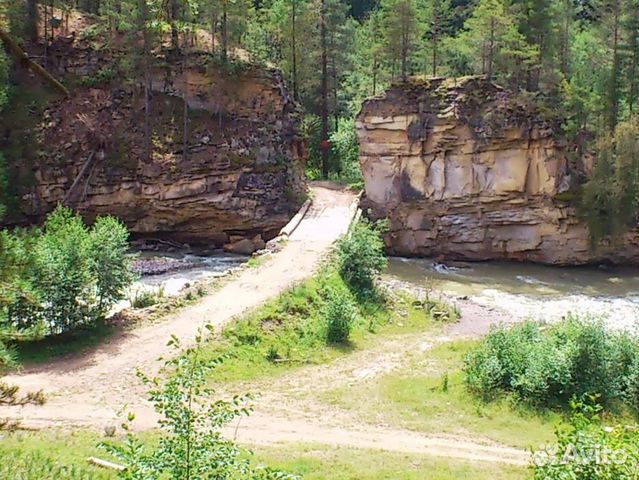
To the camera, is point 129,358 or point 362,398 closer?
A: point 362,398

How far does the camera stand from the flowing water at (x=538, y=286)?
2391 centimetres

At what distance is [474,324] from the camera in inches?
843

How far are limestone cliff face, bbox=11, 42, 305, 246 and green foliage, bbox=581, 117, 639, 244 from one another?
14.2 metres

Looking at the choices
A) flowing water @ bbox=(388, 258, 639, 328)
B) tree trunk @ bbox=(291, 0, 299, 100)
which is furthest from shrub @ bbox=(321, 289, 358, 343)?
tree trunk @ bbox=(291, 0, 299, 100)

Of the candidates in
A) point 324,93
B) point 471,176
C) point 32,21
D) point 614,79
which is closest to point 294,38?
point 324,93

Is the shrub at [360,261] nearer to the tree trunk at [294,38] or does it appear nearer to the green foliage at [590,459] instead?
the green foliage at [590,459]

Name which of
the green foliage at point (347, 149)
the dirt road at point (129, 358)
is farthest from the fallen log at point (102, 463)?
the green foliage at point (347, 149)

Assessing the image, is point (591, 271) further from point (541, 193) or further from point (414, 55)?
point (414, 55)

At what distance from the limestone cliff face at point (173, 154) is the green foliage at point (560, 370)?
18666 mm

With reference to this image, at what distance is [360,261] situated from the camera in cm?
2156

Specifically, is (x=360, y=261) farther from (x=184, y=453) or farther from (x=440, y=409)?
(x=184, y=453)

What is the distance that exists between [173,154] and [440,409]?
74.5 ft

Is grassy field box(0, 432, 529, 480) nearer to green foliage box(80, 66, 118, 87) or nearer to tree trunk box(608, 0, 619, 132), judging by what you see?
tree trunk box(608, 0, 619, 132)

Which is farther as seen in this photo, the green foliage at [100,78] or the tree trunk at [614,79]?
the green foliage at [100,78]
